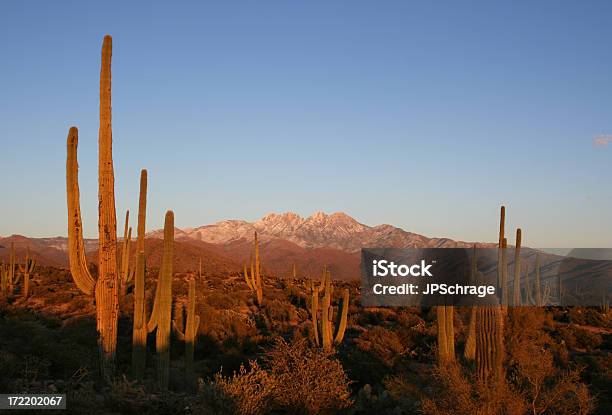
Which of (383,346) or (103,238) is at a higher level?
(103,238)

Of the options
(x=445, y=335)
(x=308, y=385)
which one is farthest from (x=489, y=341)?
Answer: (x=308, y=385)

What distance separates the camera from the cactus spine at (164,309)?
11.0 metres

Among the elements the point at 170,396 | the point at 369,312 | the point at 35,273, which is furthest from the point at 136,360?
the point at 35,273

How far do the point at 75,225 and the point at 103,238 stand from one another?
0.55m

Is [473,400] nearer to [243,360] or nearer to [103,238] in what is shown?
[103,238]

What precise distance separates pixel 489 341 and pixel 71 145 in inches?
366

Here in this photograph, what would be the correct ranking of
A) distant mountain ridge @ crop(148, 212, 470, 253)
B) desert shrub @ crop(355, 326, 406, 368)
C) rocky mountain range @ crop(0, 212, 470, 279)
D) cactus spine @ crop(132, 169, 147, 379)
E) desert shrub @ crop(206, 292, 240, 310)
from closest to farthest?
cactus spine @ crop(132, 169, 147, 379) → desert shrub @ crop(355, 326, 406, 368) → desert shrub @ crop(206, 292, 240, 310) → rocky mountain range @ crop(0, 212, 470, 279) → distant mountain ridge @ crop(148, 212, 470, 253)

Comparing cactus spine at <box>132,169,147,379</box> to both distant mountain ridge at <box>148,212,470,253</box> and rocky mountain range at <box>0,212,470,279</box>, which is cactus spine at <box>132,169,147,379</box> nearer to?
rocky mountain range at <box>0,212,470,279</box>

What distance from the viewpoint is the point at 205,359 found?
15.7 meters

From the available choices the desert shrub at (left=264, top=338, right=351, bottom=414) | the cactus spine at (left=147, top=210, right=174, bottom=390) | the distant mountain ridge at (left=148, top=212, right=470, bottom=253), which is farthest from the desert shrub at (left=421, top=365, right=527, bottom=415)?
the distant mountain ridge at (left=148, top=212, right=470, bottom=253)

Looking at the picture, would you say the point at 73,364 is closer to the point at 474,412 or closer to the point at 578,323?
the point at 474,412

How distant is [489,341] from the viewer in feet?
38.5

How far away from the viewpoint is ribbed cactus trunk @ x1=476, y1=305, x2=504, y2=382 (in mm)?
11539

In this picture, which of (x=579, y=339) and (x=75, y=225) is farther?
(x=579, y=339)
